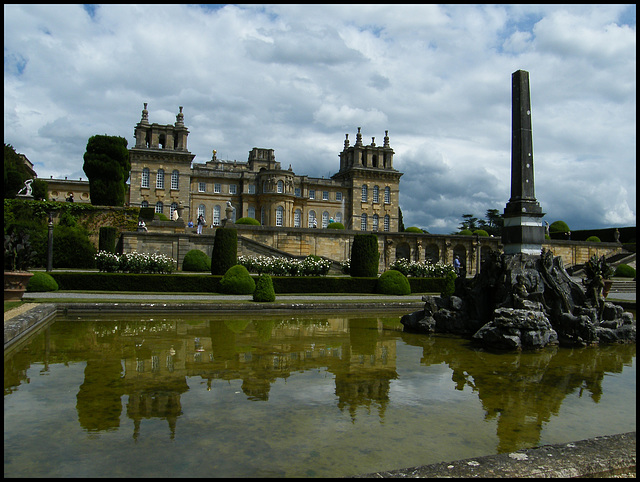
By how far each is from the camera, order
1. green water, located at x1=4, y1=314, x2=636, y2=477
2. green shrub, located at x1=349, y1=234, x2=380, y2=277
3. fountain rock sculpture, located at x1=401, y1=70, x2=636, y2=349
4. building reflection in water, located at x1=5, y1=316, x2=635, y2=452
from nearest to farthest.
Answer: green water, located at x1=4, y1=314, x2=636, y2=477, building reflection in water, located at x1=5, y1=316, x2=635, y2=452, fountain rock sculpture, located at x1=401, y1=70, x2=636, y2=349, green shrub, located at x1=349, y1=234, x2=380, y2=277

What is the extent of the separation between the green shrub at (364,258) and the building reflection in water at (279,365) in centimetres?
1234

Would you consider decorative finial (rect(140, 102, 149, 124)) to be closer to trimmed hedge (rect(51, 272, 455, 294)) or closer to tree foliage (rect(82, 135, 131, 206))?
tree foliage (rect(82, 135, 131, 206))

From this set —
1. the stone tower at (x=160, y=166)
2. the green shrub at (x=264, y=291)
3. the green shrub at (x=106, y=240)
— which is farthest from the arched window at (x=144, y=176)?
the green shrub at (x=264, y=291)

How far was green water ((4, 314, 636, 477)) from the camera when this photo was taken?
425cm

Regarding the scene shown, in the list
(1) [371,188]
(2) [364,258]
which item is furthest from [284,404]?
(1) [371,188]

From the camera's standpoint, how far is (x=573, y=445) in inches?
160

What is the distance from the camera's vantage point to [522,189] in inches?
501

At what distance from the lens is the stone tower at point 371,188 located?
200 ft

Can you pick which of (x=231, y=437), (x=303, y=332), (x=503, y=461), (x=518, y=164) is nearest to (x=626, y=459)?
(x=503, y=461)

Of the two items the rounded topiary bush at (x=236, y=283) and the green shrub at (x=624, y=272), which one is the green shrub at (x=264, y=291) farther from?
the green shrub at (x=624, y=272)

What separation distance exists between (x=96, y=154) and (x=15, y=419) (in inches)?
1622

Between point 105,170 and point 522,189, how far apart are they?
36.6 meters

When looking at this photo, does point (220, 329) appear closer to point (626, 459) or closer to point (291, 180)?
point (626, 459)

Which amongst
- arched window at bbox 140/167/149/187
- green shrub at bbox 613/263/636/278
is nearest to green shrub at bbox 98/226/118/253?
arched window at bbox 140/167/149/187
